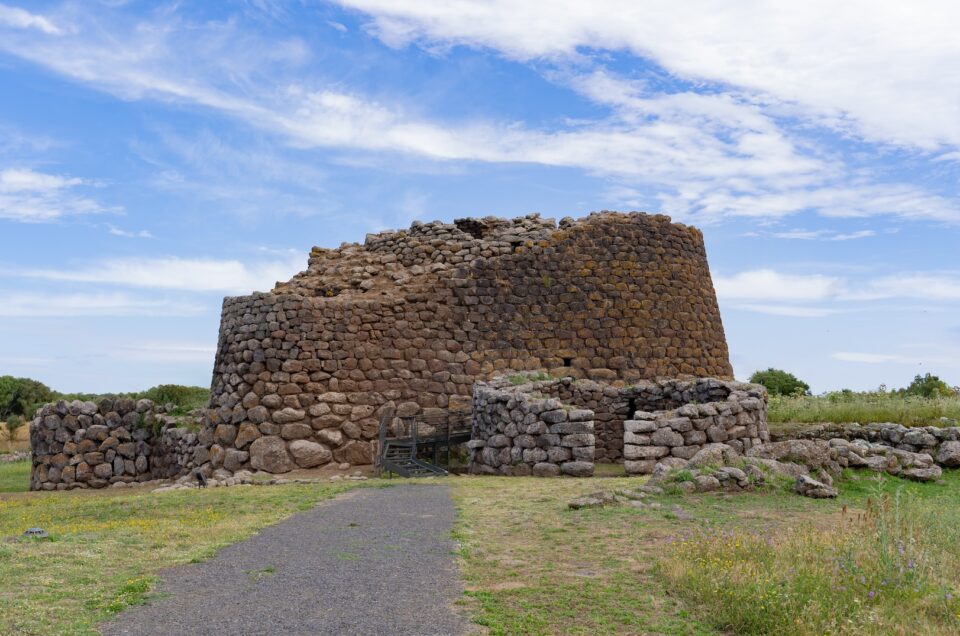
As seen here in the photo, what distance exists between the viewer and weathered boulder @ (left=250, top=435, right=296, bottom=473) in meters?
18.5

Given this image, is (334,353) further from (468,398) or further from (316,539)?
(316,539)

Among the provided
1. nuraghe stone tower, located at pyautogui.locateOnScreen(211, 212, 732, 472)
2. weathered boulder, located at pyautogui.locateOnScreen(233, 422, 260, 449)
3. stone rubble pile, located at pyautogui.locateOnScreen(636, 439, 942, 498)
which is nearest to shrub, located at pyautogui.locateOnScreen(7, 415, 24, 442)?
nuraghe stone tower, located at pyautogui.locateOnScreen(211, 212, 732, 472)

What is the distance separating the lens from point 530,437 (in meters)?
15.5

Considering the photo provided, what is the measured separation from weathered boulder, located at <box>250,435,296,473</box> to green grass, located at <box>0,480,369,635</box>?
3697mm

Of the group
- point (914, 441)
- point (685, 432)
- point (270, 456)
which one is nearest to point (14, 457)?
point (270, 456)

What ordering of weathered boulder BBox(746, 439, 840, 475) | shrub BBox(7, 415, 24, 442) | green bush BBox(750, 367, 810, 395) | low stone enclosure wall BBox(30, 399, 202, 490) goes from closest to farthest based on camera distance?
weathered boulder BBox(746, 439, 840, 475) < low stone enclosure wall BBox(30, 399, 202, 490) < green bush BBox(750, 367, 810, 395) < shrub BBox(7, 415, 24, 442)

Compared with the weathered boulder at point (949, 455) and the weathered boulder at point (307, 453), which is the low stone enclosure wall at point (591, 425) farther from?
the weathered boulder at point (307, 453)

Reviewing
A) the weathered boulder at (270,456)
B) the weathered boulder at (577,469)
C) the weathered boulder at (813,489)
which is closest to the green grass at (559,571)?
the weathered boulder at (813,489)

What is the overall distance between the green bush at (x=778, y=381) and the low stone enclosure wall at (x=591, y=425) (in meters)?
17.3

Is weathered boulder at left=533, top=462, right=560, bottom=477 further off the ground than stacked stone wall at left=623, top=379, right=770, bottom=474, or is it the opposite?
stacked stone wall at left=623, top=379, right=770, bottom=474

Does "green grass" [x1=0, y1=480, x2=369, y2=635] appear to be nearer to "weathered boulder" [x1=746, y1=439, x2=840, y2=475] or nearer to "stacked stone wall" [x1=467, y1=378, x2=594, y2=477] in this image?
"stacked stone wall" [x1=467, y1=378, x2=594, y2=477]

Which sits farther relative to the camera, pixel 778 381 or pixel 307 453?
pixel 778 381

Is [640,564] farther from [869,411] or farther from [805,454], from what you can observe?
[869,411]

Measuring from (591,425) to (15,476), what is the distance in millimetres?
18743
